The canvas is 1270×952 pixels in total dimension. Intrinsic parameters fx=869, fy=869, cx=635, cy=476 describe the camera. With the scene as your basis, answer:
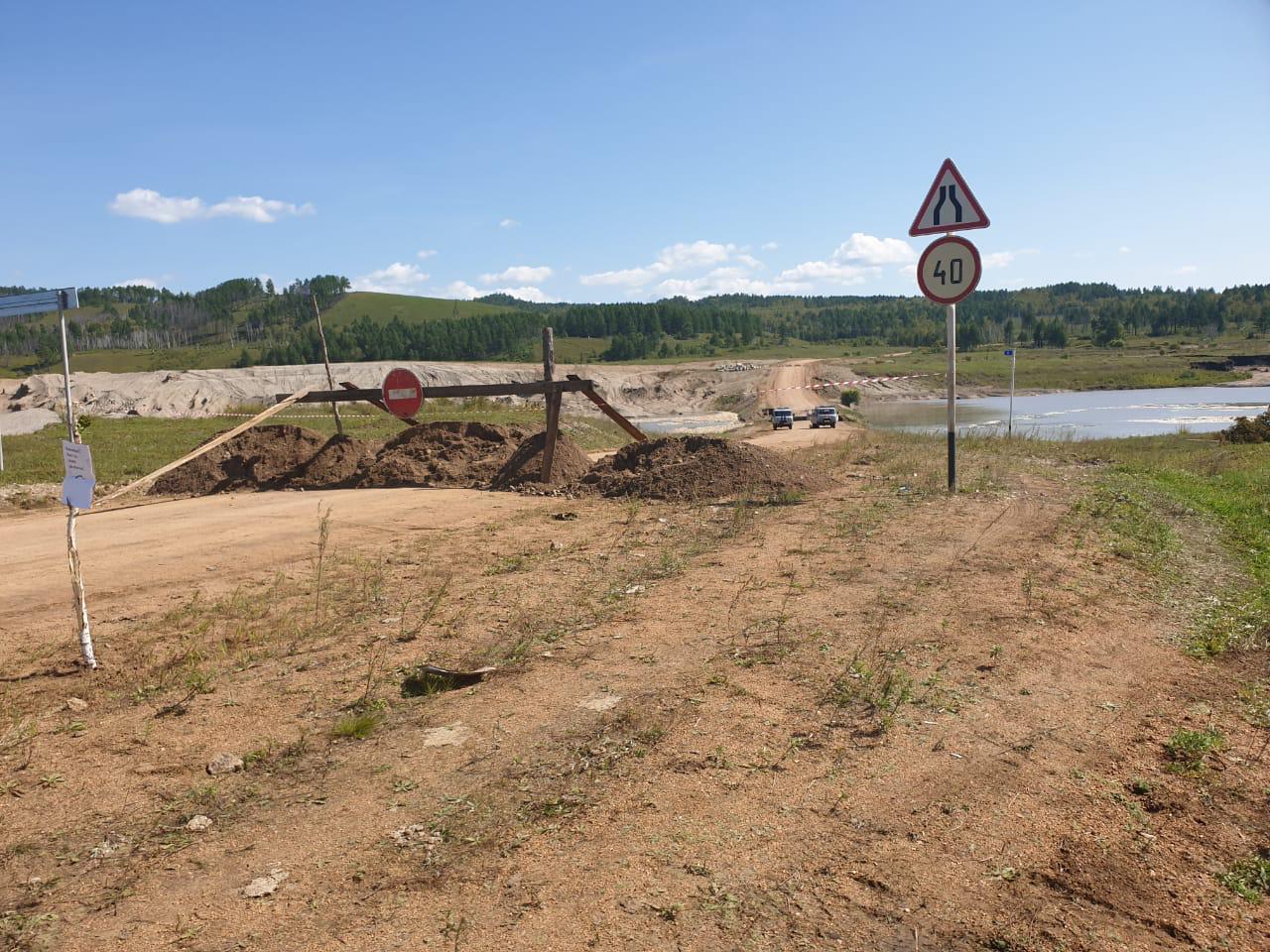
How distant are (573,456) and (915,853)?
12326 millimetres

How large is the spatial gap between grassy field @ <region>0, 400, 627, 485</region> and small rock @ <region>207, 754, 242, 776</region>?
14.3 meters

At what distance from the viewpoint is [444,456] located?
16.4 metres

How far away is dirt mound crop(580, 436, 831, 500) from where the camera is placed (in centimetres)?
1274

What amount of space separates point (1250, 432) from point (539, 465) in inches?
900

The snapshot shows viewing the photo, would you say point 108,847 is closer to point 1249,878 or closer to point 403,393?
point 1249,878

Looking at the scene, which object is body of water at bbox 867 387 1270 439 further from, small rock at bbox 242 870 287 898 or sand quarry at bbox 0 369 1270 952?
small rock at bbox 242 870 287 898

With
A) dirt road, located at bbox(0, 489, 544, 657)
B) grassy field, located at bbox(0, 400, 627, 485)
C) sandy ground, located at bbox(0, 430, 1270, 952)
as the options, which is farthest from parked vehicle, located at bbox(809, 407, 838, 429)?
sandy ground, located at bbox(0, 430, 1270, 952)

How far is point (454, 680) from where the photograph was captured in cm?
533

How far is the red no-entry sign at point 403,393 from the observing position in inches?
594

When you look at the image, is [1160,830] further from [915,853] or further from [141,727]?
[141,727]

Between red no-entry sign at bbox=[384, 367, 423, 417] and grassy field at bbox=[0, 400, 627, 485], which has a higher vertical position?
red no-entry sign at bbox=[384, 367, 423, 417]

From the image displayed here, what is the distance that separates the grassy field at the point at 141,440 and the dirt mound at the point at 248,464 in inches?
72.7

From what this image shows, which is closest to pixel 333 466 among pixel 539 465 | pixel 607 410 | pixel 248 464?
pixel 248 464

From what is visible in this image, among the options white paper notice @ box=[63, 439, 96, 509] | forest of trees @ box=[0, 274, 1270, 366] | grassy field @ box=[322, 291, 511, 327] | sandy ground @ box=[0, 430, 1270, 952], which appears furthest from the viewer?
grassy field @ box=[322, 291, 511, 327]
